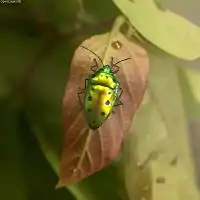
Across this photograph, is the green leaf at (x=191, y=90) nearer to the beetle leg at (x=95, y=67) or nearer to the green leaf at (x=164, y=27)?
the green leaf at (x=164, y=27)

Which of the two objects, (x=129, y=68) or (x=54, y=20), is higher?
(x=54, y=20)

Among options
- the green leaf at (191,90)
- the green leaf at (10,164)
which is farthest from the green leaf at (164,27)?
the green leaf at (10,164)

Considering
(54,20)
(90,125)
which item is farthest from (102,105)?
(54,20)

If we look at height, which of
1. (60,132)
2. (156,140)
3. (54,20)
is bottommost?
(156,140)

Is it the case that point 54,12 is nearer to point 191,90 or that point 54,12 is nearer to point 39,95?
point 39,95

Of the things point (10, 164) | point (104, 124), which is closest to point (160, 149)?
point (104, 124)

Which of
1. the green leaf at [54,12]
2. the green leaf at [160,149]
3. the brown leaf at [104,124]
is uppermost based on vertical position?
the green leaf at [54,12]

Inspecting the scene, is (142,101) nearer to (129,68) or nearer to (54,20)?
(129,68)
